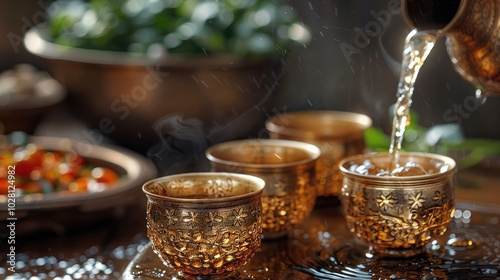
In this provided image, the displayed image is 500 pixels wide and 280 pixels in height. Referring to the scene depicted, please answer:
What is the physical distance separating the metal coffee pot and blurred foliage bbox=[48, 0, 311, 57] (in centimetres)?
156

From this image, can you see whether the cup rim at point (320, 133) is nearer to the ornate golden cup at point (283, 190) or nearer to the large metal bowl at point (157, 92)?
the ornate golden cup at point (283, 190)

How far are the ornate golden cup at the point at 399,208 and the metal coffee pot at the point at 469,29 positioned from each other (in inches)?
7.5

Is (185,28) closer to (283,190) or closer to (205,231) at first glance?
(283,190)

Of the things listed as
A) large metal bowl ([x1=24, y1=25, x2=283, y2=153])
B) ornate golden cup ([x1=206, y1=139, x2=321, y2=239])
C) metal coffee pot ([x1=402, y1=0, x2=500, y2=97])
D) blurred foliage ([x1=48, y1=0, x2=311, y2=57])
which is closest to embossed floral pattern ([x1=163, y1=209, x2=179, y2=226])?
ornate golden cup ([x1=206, y1=139, x2=321, y2=239])

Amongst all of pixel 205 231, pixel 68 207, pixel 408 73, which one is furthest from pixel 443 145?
pixel 205 231

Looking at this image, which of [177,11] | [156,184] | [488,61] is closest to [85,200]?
[156,184]

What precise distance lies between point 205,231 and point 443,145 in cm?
112

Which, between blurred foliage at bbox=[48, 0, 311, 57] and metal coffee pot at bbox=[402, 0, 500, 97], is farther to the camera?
blurred foliage at bbox=[48, 0, 311, 57]

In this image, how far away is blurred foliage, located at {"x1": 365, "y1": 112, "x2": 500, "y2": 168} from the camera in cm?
212

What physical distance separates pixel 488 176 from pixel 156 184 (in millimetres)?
909

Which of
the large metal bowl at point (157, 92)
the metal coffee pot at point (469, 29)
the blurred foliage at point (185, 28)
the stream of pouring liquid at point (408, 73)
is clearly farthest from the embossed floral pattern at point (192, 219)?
the blurred foliage at point (185, 28)

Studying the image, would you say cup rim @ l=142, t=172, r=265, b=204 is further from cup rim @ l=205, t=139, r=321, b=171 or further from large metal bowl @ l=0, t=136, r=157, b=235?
large metal bowl @ l=0, t=136, r=157, b=235

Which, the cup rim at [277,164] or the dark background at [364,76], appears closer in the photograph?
the cup rim at [277,164]

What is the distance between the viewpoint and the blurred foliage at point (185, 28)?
3131 mm
